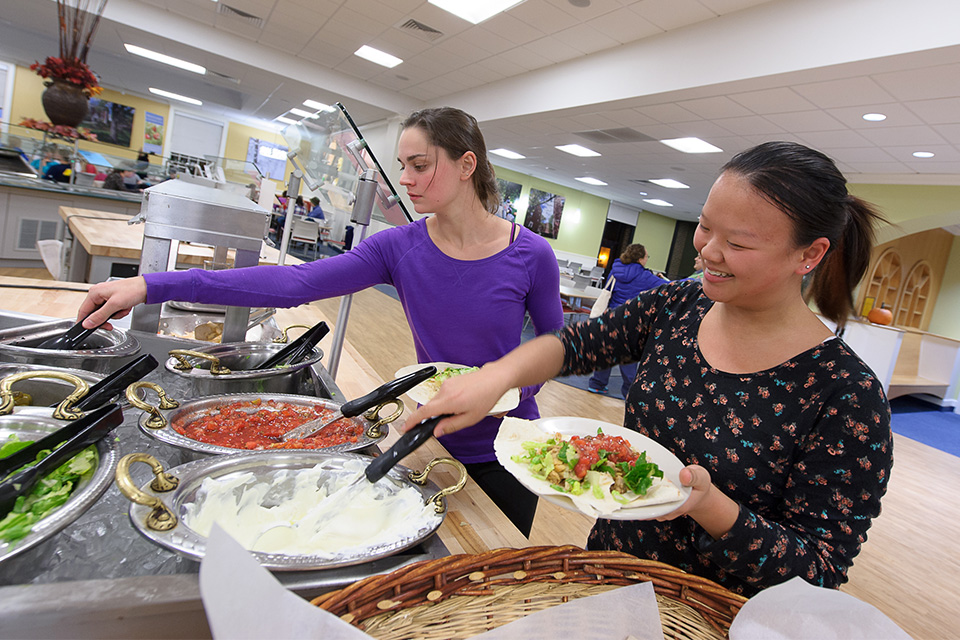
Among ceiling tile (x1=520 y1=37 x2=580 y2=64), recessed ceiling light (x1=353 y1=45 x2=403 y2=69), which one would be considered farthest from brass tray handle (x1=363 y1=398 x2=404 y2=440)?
recessed ceiling light (x1=353 y1=45 x2=403 y2=69)

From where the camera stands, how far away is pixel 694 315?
1.09m

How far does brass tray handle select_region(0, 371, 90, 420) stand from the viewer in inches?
33.3

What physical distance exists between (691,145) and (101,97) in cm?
1651

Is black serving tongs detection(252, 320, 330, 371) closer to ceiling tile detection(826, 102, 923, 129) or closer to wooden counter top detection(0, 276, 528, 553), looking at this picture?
wooden counter top detection(0, 276, 528, 553)

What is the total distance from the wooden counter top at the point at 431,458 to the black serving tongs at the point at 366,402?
0.15 m

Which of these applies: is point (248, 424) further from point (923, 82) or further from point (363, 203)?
point (923, 82)

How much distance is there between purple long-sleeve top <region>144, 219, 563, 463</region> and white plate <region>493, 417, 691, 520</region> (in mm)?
341

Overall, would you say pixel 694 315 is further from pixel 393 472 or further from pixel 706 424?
pixel 393 472

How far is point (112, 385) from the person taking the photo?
3.00ft

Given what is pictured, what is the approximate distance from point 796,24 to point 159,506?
5.19m

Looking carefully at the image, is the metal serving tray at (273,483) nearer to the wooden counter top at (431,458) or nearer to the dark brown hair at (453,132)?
the wooden counter top at (431,458)

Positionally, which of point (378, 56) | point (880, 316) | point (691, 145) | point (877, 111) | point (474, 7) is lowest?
point (880, 316)

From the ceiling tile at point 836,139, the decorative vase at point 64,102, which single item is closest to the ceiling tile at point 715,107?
the ceiling tile at point 836,139

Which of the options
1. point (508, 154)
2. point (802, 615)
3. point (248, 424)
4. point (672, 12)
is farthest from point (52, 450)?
point (508, 154)
